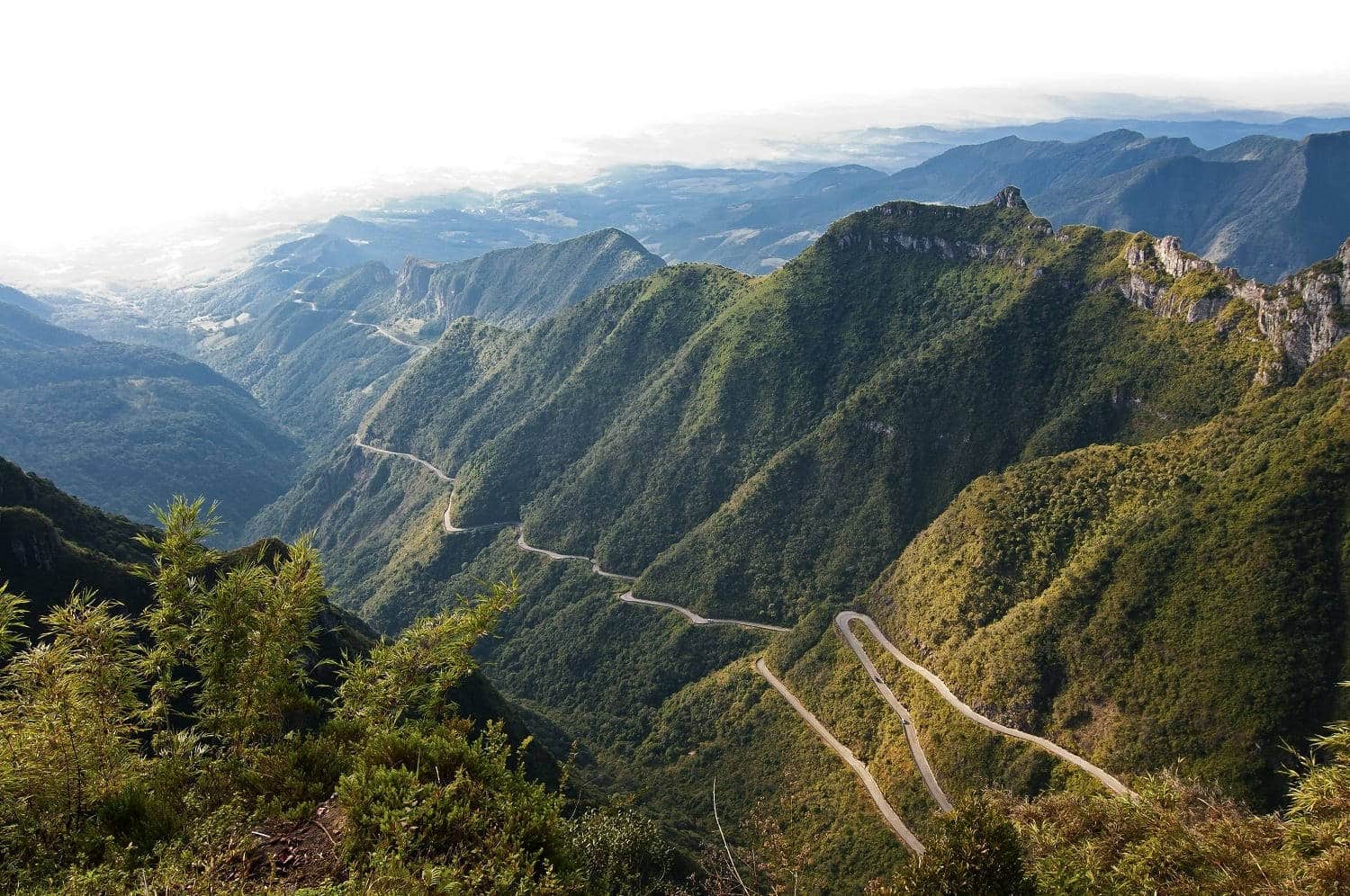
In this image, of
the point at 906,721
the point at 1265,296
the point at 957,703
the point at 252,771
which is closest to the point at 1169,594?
the point at 957,703

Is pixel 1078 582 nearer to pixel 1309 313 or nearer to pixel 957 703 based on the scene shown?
pixel 957 703

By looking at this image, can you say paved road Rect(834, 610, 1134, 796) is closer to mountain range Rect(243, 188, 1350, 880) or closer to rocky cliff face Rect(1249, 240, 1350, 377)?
mountain range Rect(243, 188, 1350, 880)

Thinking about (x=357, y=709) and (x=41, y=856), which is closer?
(x=41, y=856)

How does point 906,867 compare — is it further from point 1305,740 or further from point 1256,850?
point 1305,740

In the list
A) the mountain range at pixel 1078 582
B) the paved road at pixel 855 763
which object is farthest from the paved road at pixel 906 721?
the paved road at pixel 855 763

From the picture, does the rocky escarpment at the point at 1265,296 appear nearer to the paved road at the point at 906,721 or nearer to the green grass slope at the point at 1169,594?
the green grass slope at the point at 1169,594

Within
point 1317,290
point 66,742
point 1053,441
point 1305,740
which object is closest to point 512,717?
point 66,742

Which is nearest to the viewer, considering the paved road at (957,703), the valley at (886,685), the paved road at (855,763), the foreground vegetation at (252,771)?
the foreground vegetation at (252,771)
